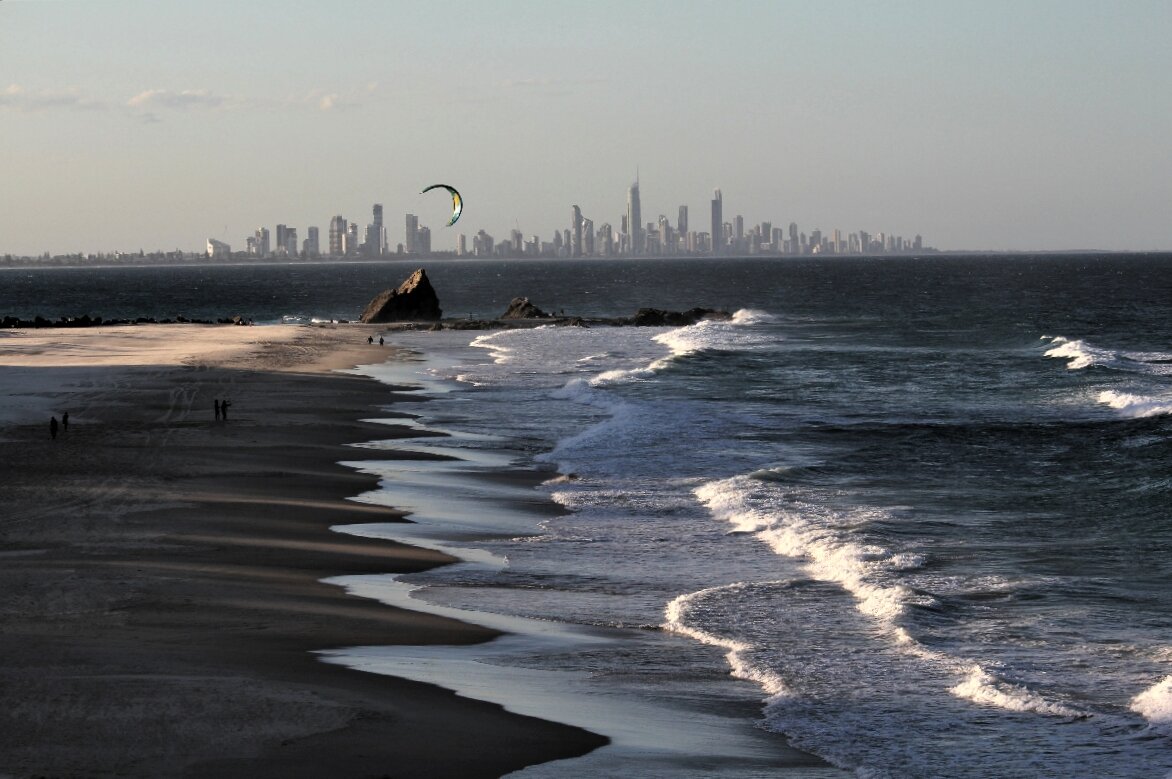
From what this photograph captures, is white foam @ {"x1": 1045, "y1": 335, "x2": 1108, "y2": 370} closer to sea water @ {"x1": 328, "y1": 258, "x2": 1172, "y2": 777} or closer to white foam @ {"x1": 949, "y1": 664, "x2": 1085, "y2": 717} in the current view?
sea water @ {"x1": 328, "y1": 258, "x2": 1172, "y2": 777}

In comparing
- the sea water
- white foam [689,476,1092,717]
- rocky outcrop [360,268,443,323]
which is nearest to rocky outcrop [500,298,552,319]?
rocky outcrop [360,268,443,323]

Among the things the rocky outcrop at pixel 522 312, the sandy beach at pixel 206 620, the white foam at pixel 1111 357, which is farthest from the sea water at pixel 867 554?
the rocky outcrop at pixel 522 312

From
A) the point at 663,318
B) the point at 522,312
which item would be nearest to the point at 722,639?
the point at 663,318

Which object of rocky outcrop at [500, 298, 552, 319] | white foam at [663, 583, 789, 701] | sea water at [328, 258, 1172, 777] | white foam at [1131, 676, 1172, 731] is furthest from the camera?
rocky outcrop at [500, 298, 552, 319]

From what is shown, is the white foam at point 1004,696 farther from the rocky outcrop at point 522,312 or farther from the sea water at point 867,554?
the rocky outcrop at point 522,312

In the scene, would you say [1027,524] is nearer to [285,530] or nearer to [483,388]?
[285,530]

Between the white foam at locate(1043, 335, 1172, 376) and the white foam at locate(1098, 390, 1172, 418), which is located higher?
the white foam at locate(1043, 335, 1172, 376)
